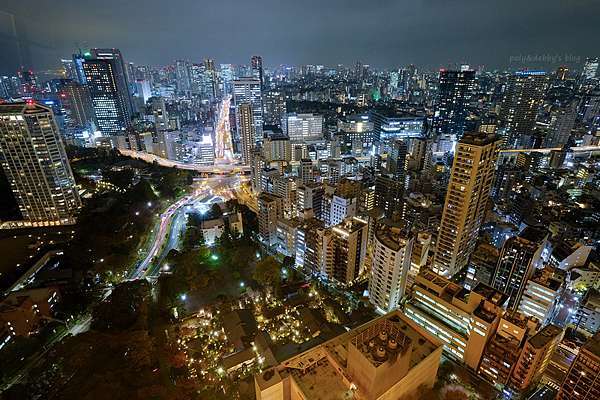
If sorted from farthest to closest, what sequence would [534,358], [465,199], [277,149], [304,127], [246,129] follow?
[304,127]
[246,129]
[277,149]
[465,199]
[534,358]

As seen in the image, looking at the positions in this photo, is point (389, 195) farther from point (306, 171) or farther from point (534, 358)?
point (534, 358)

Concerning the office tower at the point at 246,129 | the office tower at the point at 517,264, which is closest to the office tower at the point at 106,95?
the office tower at the point at 246,129

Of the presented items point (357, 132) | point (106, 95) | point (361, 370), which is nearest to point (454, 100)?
point (357, 132)

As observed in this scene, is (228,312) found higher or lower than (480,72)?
lower

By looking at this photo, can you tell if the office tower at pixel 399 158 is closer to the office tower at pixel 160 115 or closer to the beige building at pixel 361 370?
the beige building at pixel 361 370

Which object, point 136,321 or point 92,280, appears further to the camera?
point 92,280

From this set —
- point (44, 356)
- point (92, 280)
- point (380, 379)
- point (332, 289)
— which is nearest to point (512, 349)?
point (380, 379)

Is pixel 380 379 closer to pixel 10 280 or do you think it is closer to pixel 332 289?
pixel 332 289

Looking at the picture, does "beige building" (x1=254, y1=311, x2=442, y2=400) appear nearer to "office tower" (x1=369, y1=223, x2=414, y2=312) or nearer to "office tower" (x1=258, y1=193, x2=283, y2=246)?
"office tower" (x1=369, y1=223, x2=414, y2=312)
